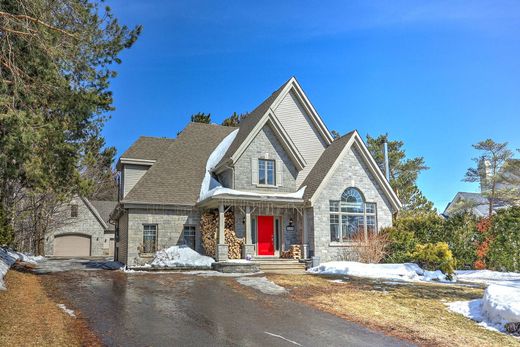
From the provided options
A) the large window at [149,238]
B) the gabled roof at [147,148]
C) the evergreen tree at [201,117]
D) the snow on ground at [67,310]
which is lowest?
the snow on ground at [67,310]

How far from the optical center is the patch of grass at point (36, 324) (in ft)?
22.0

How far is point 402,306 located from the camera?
10.7 meters

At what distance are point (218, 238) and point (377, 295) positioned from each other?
30.6 ft

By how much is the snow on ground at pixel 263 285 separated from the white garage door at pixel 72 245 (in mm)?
28844

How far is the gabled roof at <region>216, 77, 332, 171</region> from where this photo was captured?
68.2 ft

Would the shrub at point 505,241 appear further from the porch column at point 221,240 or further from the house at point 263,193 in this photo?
the porch column at point 221,240

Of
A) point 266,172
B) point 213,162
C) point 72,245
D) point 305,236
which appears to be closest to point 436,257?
point 305,236

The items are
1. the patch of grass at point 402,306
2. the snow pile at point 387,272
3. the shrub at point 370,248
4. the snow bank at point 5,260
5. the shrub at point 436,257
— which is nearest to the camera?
the patch of grass at point 402,306

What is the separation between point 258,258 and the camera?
20.1 meters

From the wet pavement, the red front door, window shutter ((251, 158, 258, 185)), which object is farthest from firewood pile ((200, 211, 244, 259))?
the wet pavement

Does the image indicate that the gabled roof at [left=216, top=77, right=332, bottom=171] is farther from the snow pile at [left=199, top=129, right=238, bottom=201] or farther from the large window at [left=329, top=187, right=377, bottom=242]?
the large window at [left=329, top=187, right=377, bottom=242]

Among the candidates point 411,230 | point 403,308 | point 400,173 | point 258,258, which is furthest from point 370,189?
point 400,173

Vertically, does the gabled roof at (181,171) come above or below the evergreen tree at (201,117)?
below

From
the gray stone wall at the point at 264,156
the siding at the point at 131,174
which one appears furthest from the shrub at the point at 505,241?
the siding at the point at 131,174
